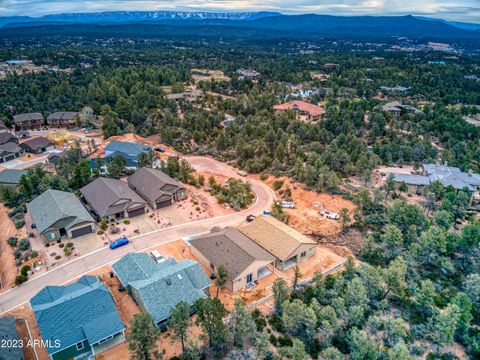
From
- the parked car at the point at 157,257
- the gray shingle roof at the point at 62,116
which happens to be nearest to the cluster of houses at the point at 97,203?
the parked car at the point at 157,257

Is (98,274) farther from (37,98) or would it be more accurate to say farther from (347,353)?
(37,98)

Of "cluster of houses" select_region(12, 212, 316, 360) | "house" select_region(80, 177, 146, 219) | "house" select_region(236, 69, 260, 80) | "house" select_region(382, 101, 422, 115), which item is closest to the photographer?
"cluster of houses" select_region(12, 212, 316, 360)

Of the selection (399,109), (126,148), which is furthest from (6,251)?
(399,109)

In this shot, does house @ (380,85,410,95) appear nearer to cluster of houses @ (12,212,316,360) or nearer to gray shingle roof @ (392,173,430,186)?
gray shingle roof @ (392,173,430,186)

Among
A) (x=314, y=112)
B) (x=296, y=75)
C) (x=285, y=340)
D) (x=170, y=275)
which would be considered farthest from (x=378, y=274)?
(x=296, y=75)

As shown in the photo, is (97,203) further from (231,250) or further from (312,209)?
(312,209)

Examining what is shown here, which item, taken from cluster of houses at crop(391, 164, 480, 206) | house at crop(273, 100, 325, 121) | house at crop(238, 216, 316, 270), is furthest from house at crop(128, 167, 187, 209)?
house at crop(273, 100, 325, 121)

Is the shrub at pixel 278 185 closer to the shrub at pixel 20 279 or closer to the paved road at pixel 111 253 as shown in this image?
A: the paved road at pixel 111 253
